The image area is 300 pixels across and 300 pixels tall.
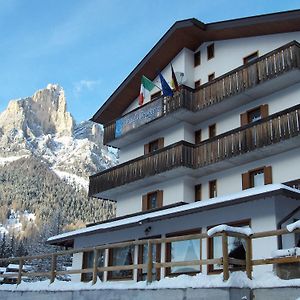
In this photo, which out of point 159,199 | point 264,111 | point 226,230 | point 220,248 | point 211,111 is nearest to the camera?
point 226,230

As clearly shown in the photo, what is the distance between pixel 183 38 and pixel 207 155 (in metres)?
7.60

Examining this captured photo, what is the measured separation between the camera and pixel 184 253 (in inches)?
753

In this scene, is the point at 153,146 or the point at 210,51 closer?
the point at 210,51

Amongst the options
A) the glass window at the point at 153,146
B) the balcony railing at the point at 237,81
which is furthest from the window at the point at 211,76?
the glass window at the point at 153,146

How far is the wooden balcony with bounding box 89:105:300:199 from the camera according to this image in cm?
2030

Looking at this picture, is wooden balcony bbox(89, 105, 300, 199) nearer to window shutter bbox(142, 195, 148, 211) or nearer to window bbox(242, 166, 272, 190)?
window bbox(242, 166, 272, 190)

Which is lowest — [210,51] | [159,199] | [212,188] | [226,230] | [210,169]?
[226,230]

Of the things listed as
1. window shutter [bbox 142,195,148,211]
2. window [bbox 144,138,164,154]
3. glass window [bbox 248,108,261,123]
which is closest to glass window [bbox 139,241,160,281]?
window shutter [bbox 142,195,148,211]

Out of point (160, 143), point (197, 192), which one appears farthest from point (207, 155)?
point (160, 143)

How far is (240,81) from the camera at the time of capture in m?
23.2

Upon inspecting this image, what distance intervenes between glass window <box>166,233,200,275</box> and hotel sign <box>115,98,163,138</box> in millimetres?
9000

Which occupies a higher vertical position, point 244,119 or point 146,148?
point 146,148

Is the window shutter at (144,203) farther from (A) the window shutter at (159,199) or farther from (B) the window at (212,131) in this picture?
(B) the window at (212,131)

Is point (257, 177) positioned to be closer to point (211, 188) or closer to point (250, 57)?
point (211, 188)
